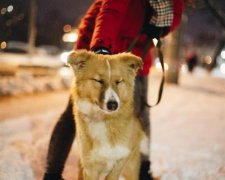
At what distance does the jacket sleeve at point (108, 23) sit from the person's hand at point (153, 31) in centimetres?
35

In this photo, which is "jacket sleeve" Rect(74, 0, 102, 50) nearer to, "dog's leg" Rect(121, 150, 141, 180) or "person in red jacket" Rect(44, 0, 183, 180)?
"person in red jacket" Rect(44, 0, 183, 180)

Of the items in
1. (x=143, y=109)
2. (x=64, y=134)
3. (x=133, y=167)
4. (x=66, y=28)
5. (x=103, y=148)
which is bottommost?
(x=66, y=28)

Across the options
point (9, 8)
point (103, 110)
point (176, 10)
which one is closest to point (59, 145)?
point (103, 110)

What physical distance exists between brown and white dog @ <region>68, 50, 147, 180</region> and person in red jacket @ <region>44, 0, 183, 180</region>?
0.19 meters

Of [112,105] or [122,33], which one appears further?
[122,33]

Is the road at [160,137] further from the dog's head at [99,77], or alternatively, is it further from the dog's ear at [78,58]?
the dog's ear at [78,58]

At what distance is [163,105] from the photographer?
9.34 meters

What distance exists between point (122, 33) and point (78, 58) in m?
0.62

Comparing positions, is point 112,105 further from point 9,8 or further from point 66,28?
point 66,28

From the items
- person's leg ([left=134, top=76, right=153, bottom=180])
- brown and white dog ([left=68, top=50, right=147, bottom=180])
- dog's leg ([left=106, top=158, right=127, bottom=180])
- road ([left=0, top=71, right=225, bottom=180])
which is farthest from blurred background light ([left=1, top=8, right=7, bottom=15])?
dog's leg ([left=106, top=158, right=127, bottom=180])

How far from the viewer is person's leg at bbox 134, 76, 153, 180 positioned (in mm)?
3592

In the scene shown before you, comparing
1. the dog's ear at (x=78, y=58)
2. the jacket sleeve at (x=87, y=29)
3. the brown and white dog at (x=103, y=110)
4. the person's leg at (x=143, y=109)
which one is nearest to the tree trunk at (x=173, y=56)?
the person's leg at (x=143, y=109)

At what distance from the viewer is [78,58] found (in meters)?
2.94

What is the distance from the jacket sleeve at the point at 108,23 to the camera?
3045 mm
